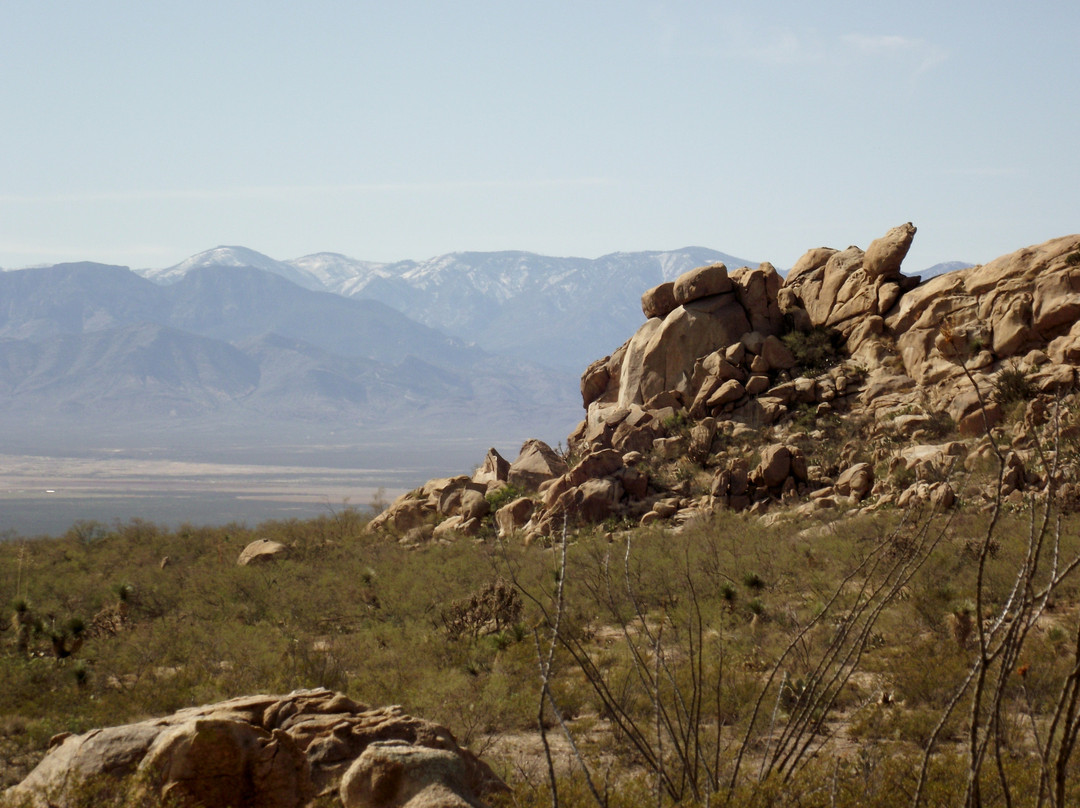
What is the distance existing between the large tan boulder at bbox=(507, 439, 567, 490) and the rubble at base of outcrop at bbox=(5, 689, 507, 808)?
20.7 metres

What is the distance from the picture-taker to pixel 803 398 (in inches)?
1000

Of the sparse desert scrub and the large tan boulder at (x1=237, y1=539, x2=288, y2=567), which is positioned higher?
the sparse desert scrub

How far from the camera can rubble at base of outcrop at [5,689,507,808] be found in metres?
5.62

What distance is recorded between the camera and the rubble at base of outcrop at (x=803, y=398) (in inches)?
834

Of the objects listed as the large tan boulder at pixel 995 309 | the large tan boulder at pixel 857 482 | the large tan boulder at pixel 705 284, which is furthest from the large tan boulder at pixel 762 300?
the large tan boulder at pixel 857 482

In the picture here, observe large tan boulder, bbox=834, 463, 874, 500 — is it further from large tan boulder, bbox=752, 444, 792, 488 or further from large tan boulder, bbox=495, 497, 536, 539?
large tan boulder, bbox=495, 497, 536, 539

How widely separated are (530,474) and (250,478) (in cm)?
10247

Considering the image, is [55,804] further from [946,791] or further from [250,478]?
[250,478]

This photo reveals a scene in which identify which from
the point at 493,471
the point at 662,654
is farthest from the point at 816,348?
the point at 662,654

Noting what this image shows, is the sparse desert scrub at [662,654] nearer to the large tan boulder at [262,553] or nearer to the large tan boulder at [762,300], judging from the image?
the large tan boulder at [262,553]

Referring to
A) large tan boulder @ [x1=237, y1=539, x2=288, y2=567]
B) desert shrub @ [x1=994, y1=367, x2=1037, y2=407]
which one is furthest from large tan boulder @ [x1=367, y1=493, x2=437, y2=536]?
desert shrub @ [x1=994, y1=367, x2=1037, y2=407]

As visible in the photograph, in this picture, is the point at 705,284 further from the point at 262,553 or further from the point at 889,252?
the point at 262,553

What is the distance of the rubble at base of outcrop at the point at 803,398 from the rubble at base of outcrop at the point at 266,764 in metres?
14.4

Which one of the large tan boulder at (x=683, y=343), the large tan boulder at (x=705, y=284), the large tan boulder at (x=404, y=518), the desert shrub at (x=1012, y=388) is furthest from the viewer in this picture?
the large tan boulder at (x=705, y=284)
